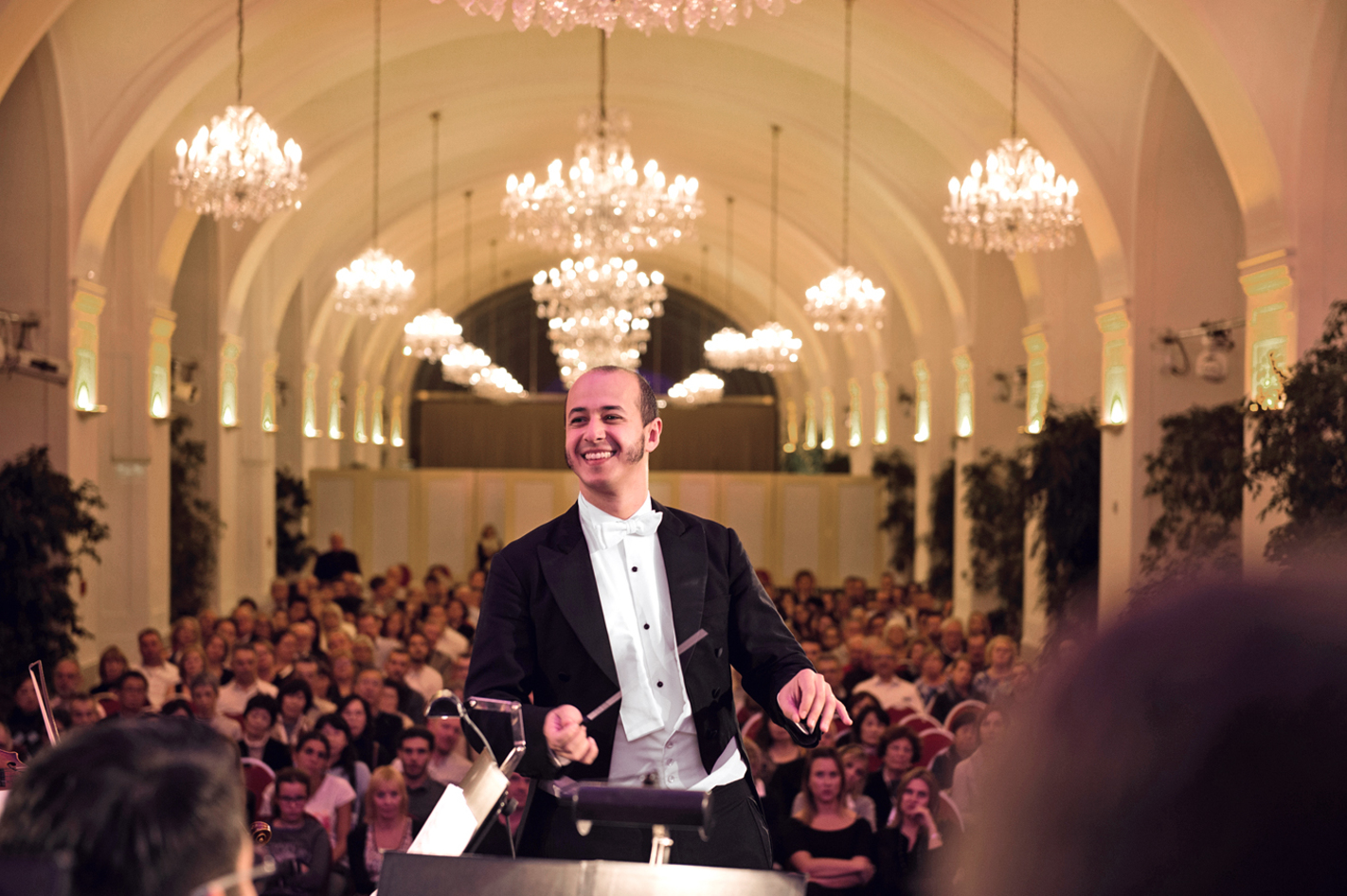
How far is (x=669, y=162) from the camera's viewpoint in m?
22.3

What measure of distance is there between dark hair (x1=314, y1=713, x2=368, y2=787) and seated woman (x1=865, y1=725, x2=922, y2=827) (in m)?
2.82

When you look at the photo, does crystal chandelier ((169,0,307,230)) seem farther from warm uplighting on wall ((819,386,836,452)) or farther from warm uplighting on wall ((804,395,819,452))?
warm uplighting on wall ((804,395,819,452))

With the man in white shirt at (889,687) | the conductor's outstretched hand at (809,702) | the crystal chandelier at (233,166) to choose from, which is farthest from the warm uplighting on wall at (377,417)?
the conductor's outstretched hand at (809,702)

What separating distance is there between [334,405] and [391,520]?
3.14 meters

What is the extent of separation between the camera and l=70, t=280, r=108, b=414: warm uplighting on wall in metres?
11.6

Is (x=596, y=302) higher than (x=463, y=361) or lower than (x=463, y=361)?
higher

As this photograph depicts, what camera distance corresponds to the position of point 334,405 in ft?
84.5

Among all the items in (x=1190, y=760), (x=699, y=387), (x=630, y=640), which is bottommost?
(x=630, y=640)

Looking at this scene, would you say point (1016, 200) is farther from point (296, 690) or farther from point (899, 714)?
point (296, 690)

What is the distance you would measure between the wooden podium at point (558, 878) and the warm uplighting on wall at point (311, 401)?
869 inches

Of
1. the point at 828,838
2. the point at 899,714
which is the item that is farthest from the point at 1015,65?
the point at 828,838

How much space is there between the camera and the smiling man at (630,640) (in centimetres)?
279

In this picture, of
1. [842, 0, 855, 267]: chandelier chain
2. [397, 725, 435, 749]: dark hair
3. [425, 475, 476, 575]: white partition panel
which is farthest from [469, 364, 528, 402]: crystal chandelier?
[397, 725, 435, 749]: dark hair

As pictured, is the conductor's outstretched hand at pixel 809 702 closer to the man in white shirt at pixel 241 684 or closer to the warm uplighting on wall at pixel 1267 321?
the warm uplighting on wall at pixel 1267 321
